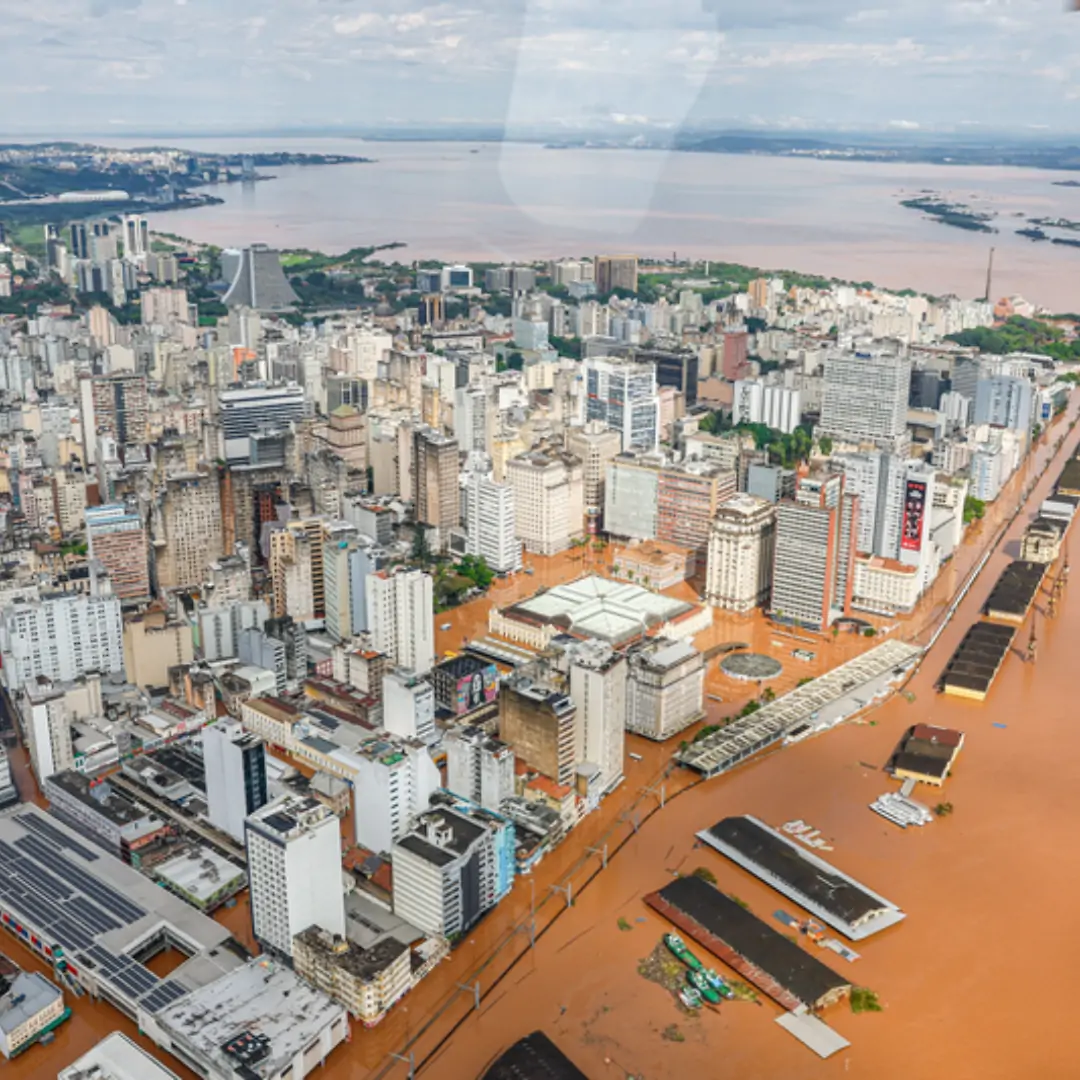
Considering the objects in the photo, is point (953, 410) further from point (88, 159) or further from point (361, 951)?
point (88, 159)

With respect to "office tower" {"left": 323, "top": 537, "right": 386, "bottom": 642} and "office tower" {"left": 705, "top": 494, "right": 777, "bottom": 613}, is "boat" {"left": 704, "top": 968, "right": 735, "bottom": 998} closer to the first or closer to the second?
"office tower" {"left": 323, "top": 537, "right": 386, "bottom": 642}

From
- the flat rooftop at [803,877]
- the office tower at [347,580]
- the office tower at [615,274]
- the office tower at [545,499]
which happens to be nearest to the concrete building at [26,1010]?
the flat rooftop at [803,877]

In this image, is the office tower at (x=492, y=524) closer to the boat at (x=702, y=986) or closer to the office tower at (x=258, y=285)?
the boat at (x=702, y=986)

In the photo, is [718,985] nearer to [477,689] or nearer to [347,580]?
[477,689]

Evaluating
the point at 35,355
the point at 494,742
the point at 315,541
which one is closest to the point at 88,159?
the point at 35,355

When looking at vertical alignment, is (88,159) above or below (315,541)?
above
